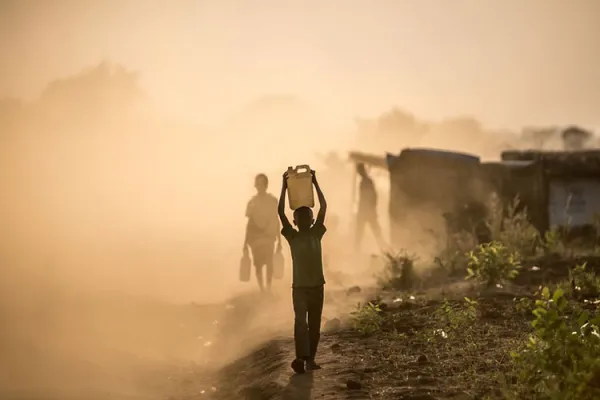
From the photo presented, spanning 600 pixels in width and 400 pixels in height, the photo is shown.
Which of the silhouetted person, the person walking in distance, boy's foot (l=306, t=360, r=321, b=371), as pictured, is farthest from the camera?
the silhouetted person

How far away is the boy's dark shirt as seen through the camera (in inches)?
301

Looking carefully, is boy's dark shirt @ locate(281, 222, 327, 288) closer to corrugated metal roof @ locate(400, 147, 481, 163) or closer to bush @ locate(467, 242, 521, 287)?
bush @ locate(467, 242, 521, 287)

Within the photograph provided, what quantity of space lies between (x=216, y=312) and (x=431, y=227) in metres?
6.57

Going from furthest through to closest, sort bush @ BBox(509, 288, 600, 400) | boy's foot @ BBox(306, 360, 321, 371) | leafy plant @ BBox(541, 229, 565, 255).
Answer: leafy plant @ BBox(541, 229, 565, 255) < boy's foot @ BBox(306, 360, 321, 371) < bush @ BBox(509, 288, 600, 400)

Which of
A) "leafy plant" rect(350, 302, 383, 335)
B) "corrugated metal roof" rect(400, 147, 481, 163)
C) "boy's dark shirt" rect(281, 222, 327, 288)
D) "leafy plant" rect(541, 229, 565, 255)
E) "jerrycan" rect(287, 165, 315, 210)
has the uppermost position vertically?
"corrugated metal roof" rect(400, 147, 481, 163)

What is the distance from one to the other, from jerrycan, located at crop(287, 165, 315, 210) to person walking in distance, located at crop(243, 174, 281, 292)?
18.9 ft

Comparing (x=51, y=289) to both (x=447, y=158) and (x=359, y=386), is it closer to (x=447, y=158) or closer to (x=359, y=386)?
(x=447, y=158)

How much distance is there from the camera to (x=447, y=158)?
61.9ft

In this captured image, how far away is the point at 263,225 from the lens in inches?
554

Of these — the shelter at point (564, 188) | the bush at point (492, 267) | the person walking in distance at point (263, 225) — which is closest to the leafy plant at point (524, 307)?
the bush at point (492, 267)

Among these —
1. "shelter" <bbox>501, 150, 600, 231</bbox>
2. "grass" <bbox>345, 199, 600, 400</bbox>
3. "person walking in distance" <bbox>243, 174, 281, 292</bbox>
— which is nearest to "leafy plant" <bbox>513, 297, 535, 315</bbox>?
"grass" <bbox>345, 199, 600, 400</bbox>

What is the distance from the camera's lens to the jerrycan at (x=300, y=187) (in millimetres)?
7910

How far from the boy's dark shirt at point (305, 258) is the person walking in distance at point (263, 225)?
6.05 meters

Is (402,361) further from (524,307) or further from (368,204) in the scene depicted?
(368,204)
